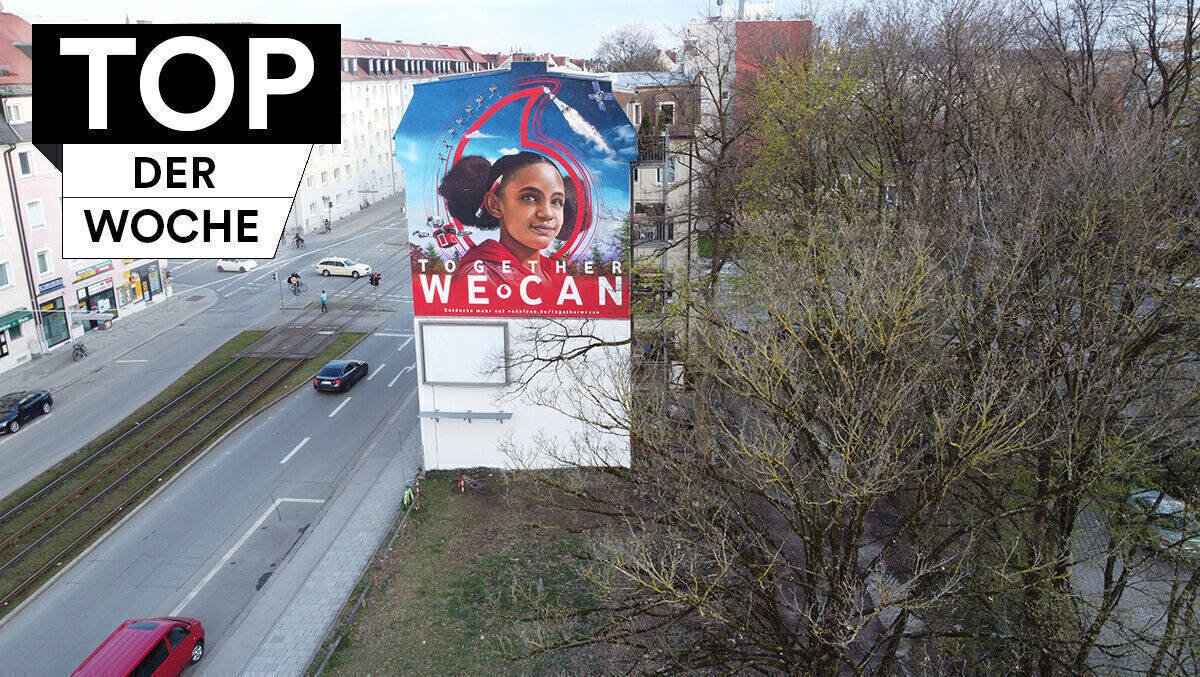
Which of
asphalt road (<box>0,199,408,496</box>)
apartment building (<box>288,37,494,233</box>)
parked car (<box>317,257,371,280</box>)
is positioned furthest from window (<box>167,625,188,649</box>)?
apartment building (<box>288,37,494,233</box>)

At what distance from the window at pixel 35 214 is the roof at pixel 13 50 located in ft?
15.1

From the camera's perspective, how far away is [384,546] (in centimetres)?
1845

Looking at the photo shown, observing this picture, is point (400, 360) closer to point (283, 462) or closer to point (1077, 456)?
point (283, 462)

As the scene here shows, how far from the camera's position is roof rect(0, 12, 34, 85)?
2830 cm

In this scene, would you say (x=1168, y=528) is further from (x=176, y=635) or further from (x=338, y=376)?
(x=338, y=376)

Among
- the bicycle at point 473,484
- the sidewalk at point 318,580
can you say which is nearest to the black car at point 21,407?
the sidewalk at point 318,580

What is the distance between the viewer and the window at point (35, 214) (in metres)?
30.3

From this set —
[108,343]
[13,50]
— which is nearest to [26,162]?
[13,50]

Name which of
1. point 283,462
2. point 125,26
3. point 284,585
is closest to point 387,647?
point 284,585

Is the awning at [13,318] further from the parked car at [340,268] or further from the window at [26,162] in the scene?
the parked car at [340,268]

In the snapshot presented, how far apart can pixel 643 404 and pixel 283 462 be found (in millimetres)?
14299

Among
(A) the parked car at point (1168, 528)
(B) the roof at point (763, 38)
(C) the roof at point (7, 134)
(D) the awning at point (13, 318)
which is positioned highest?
(B) the roof at point (763, 38)

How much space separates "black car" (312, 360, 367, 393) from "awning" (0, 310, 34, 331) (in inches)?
461

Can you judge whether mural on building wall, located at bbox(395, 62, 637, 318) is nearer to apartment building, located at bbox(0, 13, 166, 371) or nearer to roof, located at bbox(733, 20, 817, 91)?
apartment building, located at bbox(0, 13, 166, 371)
